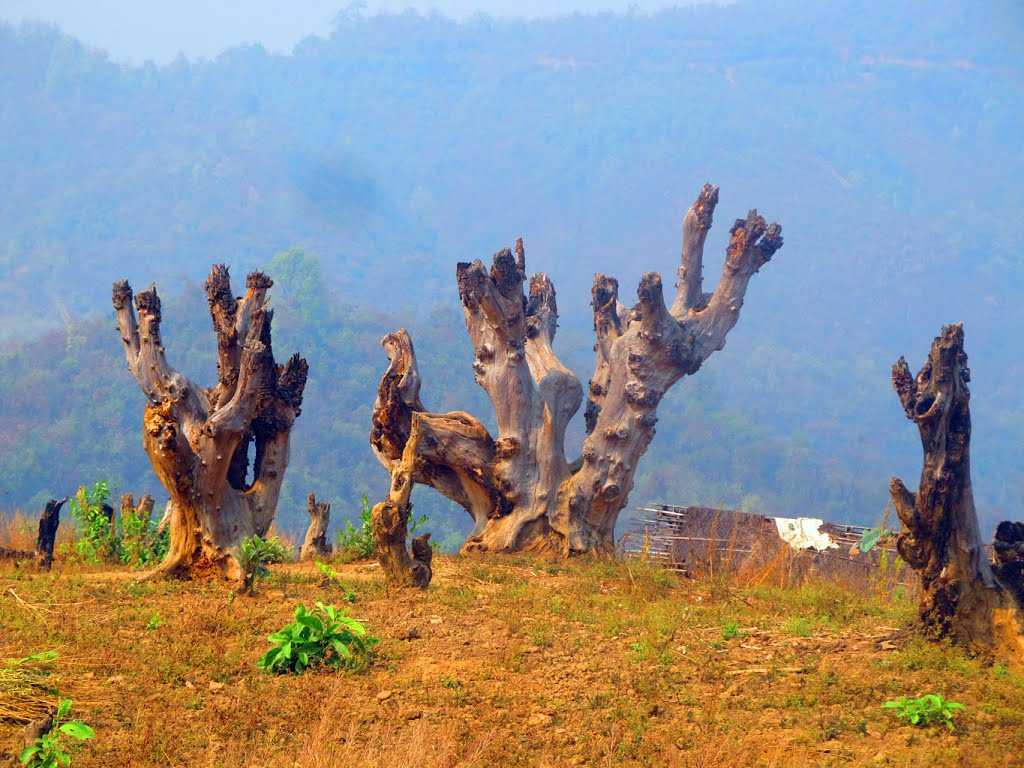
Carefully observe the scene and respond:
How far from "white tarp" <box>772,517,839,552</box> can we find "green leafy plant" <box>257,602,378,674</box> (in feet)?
33.8

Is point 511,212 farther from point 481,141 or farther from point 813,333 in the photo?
point 813,333

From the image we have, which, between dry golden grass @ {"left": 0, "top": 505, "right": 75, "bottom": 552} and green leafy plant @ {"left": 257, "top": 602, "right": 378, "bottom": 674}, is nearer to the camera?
green leafy plant @ {"left": 257, "top": 602, "right": 378, "bottom": 674}

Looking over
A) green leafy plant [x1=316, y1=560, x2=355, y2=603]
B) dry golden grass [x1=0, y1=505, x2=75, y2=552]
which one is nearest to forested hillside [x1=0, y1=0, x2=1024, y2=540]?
dry golden grass [x1=0, y1=505, x2=75, y2=552]

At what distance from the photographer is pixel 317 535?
15.4 meters

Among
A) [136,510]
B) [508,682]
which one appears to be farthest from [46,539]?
[508,682]

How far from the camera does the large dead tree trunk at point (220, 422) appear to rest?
1134cm

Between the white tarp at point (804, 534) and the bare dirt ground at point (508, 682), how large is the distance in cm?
653

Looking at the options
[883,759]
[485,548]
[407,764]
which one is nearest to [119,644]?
[407,764]

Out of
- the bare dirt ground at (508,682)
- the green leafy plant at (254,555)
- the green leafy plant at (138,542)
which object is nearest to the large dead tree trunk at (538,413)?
the green leafy plant at (138,542)

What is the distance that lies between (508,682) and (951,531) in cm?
337

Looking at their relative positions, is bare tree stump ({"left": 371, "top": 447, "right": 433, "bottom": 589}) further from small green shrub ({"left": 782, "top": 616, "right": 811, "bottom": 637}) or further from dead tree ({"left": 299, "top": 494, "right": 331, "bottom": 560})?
dead tree ({"left": 299, "top": 494, "right": 331, "bottom": 560})

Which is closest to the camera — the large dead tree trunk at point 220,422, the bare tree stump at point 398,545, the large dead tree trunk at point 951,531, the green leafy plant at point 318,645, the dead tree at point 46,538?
the green leafy plant at point 318,645

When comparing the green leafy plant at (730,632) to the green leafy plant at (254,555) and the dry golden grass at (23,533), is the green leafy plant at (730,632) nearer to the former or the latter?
the green leafy plant at (254,555)

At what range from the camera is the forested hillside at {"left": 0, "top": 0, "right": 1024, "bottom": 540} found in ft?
222
